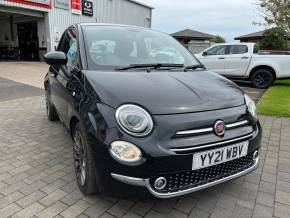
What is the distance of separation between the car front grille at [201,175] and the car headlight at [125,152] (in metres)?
0.22

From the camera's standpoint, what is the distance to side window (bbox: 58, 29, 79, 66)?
303cm

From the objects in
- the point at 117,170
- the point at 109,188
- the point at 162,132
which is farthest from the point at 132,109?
the point at 109,188

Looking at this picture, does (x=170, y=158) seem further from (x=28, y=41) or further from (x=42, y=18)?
(x=28, y=41)

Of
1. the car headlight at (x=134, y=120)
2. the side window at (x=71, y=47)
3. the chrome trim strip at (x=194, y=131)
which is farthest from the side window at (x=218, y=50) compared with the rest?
the car headlight at (x=134, y=120)

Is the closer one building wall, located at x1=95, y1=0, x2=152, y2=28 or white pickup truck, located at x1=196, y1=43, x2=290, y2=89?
white pickup truck, located at x1=196, y1=43, x2=290, y2=89

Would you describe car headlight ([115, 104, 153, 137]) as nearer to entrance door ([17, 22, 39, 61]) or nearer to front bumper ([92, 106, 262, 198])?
front bumper ([92, 106, 262, 198])

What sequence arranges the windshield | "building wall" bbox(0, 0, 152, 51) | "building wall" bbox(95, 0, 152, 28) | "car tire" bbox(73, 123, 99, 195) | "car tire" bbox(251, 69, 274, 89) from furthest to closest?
"building wall" bbox(95, 0, 152, 28) → "building wall" bbox(0, 0, 152, 51) → "car tire" bbox(251, 69, 274, 89) → the windshield → "car tire" bbox(73, 123, 99, 195)

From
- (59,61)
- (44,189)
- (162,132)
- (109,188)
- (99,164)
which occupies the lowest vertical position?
(44,189)

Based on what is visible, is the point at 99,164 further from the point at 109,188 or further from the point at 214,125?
the point at 214,125

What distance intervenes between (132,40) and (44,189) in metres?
1.90

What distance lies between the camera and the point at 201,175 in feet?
7.02

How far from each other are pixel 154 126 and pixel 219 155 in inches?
22.6

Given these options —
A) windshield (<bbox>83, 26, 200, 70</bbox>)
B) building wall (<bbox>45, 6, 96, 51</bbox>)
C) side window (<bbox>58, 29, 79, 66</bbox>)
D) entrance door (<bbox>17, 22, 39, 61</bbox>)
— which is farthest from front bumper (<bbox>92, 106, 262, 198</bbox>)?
entrance door (<bbox>17, 22, 39, 61</bbox>)

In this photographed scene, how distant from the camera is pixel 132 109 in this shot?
2.06 meters
